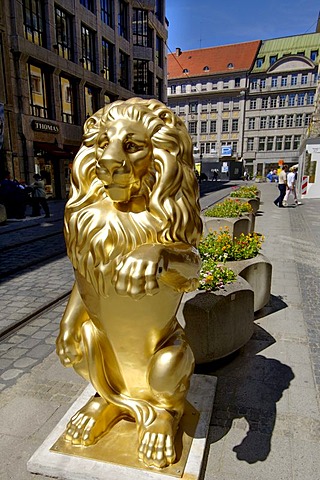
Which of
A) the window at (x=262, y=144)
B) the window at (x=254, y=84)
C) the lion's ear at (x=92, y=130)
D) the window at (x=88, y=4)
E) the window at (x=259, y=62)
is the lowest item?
the lion's ear at (x=92, y=130)

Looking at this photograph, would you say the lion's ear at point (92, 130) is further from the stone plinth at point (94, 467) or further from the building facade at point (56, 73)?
the building facade at point (56, 73)

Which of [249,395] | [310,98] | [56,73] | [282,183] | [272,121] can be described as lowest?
[249,395]

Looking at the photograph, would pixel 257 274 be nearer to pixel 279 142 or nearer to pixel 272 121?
pixel 279 142

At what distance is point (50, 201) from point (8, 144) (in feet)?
14.3

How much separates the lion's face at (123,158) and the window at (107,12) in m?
24.1

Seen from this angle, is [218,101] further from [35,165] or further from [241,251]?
[241,251]

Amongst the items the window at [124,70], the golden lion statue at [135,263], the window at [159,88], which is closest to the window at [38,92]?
the window at [124,70]

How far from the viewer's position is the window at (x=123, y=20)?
23.9 m

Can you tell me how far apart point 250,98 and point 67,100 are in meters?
41.7

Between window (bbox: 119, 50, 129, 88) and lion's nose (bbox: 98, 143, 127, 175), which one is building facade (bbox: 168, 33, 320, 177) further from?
lion's nose (bbox: 98, 143, 127, 175)

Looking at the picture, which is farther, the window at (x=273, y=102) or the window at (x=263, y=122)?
the window at (x=263, y=122)

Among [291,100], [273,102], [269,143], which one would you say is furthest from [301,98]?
[269,143]

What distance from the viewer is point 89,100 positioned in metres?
21.2

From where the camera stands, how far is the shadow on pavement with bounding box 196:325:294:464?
2.31 metres
